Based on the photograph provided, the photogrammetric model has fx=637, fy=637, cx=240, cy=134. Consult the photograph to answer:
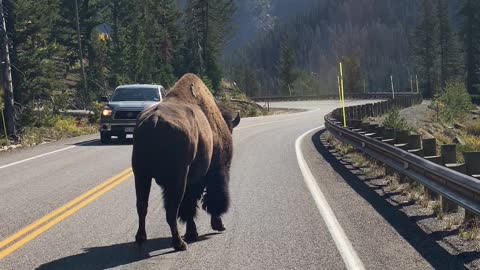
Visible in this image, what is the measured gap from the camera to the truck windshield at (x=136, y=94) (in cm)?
2223

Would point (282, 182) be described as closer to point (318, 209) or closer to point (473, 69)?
point (318, 209)

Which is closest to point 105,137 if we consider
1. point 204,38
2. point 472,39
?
point 204,38

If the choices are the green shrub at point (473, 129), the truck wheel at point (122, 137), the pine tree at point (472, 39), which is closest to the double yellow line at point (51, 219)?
the truck wheel at point (122, 137)

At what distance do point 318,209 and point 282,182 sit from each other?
2890 mm

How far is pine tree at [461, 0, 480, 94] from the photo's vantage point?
76.5 meters

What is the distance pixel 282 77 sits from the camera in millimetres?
119188

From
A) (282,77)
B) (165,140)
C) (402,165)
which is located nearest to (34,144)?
(402,165)

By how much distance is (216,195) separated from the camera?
7.53 m

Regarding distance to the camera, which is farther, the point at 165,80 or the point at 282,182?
the point at 165,80

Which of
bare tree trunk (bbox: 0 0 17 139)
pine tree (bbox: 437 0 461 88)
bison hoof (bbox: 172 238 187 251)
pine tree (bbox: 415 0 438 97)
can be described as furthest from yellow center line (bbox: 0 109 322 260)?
pine tree (bbox: 415 0 438 97)

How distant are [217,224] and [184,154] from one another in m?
1.54

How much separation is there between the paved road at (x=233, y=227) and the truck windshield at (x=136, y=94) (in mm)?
8349

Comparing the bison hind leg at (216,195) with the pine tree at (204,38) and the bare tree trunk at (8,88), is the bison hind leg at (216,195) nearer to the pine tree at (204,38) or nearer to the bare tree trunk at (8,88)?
the bare tree trunk at (8,88)

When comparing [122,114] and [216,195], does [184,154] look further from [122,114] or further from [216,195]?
[122,114]
